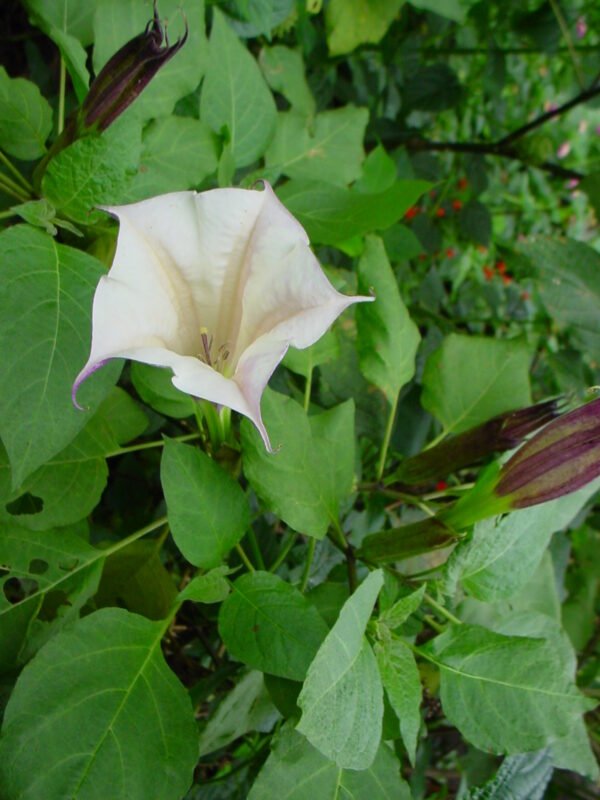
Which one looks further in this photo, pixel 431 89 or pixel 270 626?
pixel 431 89

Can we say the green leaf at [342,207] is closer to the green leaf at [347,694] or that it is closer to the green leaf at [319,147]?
the green leaf at [319,147]

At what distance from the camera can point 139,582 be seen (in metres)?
0.77

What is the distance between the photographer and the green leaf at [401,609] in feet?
2.17

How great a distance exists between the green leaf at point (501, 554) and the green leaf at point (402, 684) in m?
0.09

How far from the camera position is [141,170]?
0.73 m

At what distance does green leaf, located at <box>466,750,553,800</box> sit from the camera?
0.85m

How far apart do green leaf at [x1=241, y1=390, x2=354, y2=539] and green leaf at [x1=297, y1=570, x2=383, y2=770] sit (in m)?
0.13

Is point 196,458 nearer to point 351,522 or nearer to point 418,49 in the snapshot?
point 351,522

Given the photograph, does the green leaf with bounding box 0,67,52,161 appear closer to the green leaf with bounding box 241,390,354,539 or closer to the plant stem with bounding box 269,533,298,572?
the green leaf with bounding box 241,390,354,539

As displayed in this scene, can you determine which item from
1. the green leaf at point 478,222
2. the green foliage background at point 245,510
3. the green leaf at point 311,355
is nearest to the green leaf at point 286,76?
the green foliage background at point 245,510

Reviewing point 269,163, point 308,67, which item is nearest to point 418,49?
point 308,67

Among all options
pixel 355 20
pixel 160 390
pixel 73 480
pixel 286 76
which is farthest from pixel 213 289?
pixel 355 20

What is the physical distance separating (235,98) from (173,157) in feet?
0.51

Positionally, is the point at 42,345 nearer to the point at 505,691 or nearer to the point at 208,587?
the point at 208,587
